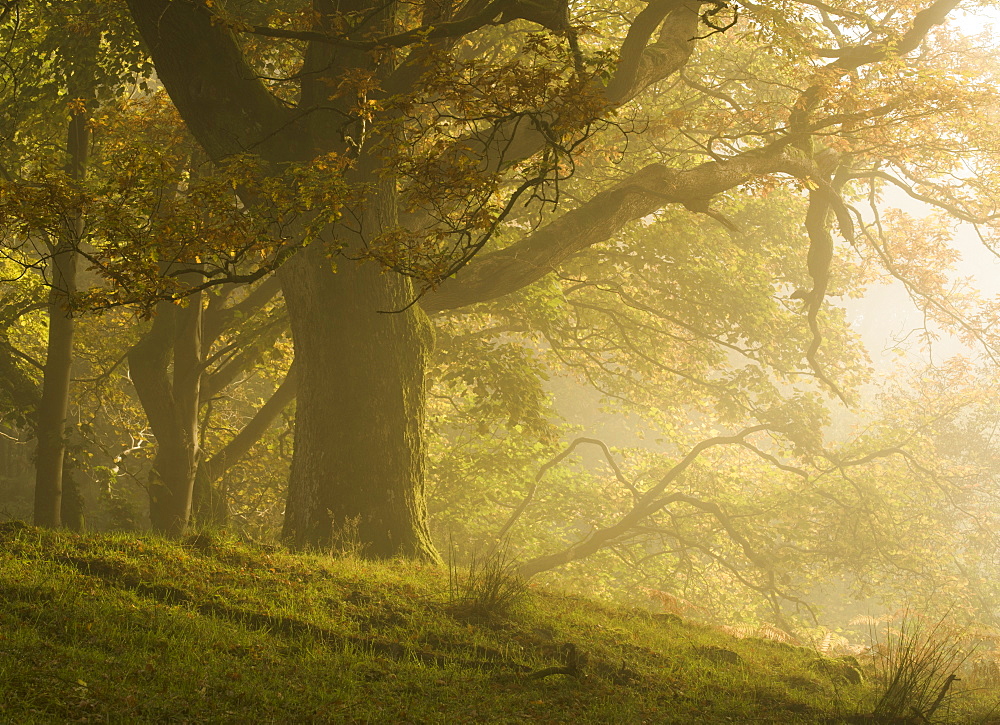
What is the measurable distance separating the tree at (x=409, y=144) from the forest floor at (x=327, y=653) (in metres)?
1.80

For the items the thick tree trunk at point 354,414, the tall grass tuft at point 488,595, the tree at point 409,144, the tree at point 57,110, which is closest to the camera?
the tree at point 409,144

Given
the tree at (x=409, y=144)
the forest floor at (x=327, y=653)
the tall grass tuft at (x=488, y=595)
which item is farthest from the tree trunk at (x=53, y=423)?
the tall grass tuft at (x=488, y=595)

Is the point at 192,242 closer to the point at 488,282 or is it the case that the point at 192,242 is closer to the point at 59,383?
the point at 488,282

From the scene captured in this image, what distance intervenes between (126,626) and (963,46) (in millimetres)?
20180

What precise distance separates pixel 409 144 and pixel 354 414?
11.1 feet

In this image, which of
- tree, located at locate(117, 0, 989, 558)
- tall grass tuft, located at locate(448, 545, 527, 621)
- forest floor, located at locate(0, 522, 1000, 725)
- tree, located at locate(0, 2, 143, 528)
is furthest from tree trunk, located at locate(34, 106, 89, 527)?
tall grass tuft, located at locate(448, 545, 527, 621)

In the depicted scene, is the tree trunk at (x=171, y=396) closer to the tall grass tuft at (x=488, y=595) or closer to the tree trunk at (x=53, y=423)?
the tree trunk at (x=53, y=423)

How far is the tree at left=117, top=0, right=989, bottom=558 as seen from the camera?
6051mm

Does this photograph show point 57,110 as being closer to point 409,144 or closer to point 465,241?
point 465,241

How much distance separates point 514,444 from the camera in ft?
58.8

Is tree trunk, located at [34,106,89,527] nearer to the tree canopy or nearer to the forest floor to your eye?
the tree canopy

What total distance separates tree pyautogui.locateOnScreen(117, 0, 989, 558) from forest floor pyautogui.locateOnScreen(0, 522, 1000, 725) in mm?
1801

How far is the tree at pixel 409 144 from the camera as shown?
6051mm

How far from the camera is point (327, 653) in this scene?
4.91 meters
